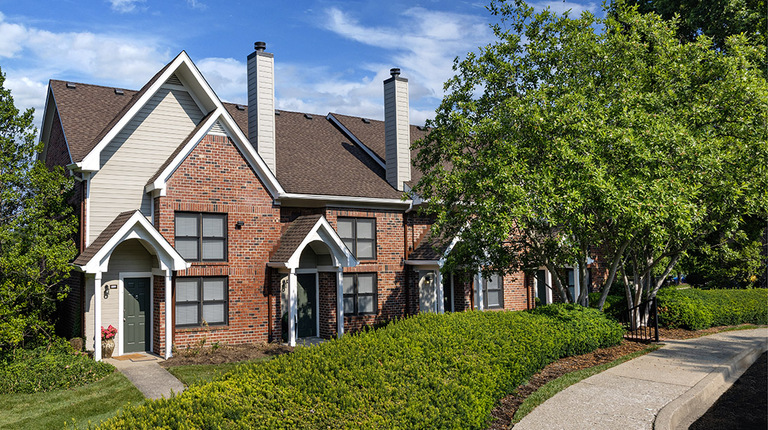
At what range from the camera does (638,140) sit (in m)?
12.7

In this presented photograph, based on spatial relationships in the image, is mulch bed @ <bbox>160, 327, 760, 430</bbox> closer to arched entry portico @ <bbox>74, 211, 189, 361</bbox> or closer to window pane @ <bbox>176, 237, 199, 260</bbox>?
arched entry portico @ <bbox>74, 211, 189, 361</bbox>

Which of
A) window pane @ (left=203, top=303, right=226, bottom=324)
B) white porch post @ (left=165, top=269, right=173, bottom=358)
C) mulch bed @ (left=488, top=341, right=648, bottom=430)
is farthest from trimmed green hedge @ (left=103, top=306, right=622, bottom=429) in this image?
window pane @ (left=203, top=303, right=226, bottom=324)

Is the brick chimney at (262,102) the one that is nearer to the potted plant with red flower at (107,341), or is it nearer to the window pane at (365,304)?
the window pane at (365,304)

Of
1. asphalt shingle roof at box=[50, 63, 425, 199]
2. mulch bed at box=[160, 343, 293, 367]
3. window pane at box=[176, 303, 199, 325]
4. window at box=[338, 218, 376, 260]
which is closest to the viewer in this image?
mulch bed at box=[160, 343, 293, 367]

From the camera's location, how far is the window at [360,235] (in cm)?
1939

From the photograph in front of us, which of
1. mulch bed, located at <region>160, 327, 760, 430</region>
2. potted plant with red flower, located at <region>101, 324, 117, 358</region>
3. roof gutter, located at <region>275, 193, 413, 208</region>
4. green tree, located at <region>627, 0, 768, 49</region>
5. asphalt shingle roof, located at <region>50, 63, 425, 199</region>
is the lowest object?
mulch bed, located at <region>160, 327, 760, 430</region>

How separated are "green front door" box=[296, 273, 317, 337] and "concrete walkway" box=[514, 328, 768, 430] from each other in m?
10.1

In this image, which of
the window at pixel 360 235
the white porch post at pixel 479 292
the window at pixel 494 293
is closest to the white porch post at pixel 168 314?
the window at pixel 360 235

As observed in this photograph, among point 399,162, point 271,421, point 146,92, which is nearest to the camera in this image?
point 271,421

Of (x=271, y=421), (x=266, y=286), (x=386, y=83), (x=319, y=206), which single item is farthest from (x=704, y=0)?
(x=271, y=421)

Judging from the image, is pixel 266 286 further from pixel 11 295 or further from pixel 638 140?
pixel 638 140

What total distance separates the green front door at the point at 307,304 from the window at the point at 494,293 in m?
7.33

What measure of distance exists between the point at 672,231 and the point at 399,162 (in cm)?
985

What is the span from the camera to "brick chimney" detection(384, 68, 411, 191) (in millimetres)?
20922
